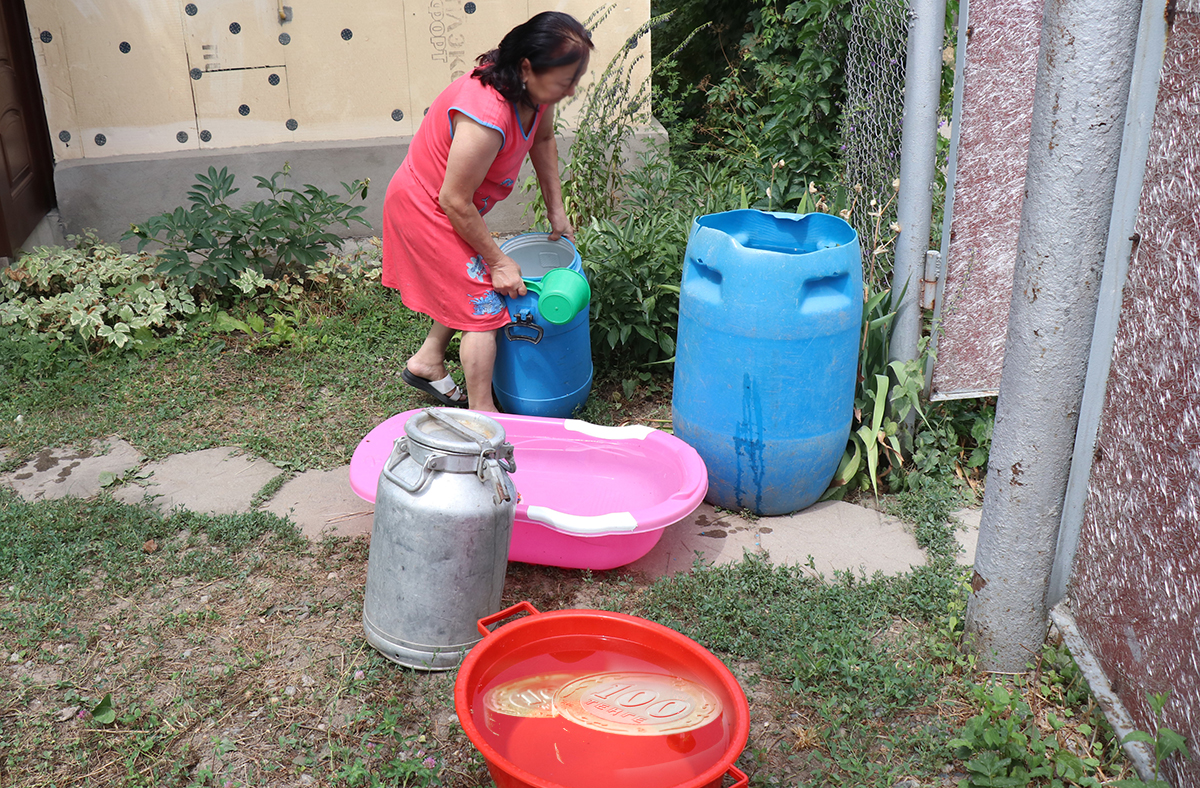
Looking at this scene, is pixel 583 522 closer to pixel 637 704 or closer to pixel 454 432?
pixel 454 432

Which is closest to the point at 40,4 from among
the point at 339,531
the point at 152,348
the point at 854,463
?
the point at 152,348

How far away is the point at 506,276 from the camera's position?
3.27m

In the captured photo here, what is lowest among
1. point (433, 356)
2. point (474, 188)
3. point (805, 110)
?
point (433, 356)

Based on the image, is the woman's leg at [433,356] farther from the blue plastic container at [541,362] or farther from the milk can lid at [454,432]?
the milk can lid at [454,432]

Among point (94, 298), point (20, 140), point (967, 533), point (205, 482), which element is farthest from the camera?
point (20, 140)

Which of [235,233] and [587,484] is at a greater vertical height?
[235,233]

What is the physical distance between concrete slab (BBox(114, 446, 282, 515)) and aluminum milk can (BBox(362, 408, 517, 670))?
3.37 feet

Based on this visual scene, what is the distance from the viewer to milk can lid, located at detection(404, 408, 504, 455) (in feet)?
7.15

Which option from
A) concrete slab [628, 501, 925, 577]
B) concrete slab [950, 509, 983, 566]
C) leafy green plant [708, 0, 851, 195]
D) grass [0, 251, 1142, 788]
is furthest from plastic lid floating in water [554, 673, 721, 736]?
leafy green plant [708, 0, 851, 195]

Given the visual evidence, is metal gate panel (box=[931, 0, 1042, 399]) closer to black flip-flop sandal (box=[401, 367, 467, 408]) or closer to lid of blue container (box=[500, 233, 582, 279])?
lid of blue container (box=[500, 233, 582, 279])

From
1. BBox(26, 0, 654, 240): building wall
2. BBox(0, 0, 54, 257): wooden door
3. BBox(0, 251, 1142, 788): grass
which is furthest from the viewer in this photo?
BBox(26, 0, 654, 240): building wall

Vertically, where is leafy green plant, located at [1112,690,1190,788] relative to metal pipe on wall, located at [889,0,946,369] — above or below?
below

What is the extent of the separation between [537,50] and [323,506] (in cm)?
167

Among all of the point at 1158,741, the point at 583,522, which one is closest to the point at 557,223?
the point at 583,522
